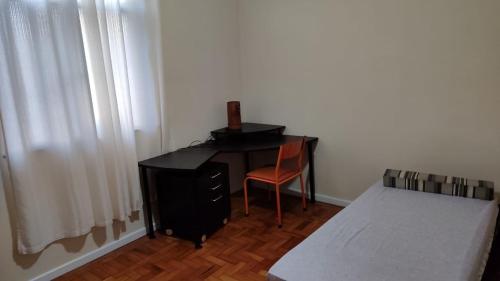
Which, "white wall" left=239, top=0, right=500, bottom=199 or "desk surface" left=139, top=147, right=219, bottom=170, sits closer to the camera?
"white wall" left=239, top=0, right=500, bottom=199

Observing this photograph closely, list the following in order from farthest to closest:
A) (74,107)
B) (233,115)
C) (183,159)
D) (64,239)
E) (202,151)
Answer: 1. (233,115)
2. (202,151)
3. (183,159)
4. (64,239)
5. (74,107)

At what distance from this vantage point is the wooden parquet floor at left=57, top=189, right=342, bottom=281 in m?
2.38

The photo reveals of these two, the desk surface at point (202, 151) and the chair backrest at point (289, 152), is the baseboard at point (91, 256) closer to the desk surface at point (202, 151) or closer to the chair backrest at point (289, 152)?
the desk surface at point (202, 151)

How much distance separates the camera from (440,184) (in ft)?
8.07

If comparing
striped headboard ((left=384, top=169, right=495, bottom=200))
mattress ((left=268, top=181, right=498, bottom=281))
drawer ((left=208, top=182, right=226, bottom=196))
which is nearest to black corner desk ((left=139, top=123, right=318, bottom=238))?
drawer ((left=208, top=182, right=226, bottom=196))

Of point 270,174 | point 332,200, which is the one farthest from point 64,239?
point 332,200

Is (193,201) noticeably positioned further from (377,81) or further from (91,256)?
(377,81)

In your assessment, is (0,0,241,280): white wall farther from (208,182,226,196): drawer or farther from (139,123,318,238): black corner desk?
(208,182,226,196): drawer

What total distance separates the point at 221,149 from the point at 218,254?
92 cm

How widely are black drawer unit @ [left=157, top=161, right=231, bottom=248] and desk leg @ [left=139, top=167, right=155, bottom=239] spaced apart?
0.08 meters

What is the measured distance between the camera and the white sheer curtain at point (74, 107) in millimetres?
2039

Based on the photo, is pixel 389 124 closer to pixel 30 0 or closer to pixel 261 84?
pixel 261 84

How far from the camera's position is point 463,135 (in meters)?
2.58

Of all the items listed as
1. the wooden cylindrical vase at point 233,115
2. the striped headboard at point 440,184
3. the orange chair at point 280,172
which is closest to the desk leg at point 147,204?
the orange chair at point 280,172
